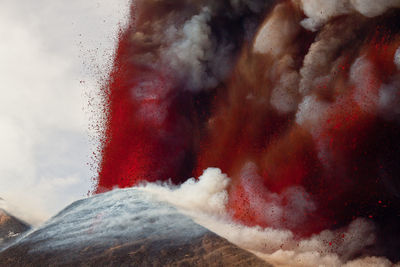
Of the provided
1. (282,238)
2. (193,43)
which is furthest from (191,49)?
(282,238)

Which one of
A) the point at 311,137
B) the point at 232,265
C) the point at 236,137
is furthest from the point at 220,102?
the point at 232,265

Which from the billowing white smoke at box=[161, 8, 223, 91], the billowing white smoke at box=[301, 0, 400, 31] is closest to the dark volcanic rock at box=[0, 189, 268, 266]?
the billowing white smoke at box=[161, 8, 223, 91]

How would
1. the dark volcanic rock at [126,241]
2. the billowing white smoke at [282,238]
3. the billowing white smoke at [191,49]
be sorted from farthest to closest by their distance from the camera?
the billowing white smoke at [191,49], the billowing white smoke at [282,238], the dark volcanic rock at [126,241]

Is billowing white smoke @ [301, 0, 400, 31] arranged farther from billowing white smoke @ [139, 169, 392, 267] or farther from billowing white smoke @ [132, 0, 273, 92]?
billowing white smoke @ [139, 169, 392, 267]

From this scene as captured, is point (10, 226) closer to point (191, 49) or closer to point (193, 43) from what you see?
point (191, 49)

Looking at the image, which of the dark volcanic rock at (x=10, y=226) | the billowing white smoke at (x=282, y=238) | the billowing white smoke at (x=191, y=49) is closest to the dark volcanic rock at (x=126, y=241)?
the billowing white smoke at (x=282, y=238)

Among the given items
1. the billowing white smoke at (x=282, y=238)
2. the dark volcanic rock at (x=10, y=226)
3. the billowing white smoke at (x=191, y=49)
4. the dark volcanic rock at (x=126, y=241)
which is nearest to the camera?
the dark volcanic rock at (x=126, y=241)

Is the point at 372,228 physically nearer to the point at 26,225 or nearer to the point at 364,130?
the point at 364,130

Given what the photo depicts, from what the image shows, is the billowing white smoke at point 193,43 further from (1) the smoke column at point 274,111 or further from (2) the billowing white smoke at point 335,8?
(2) the billowing white smoke at point 335,8
